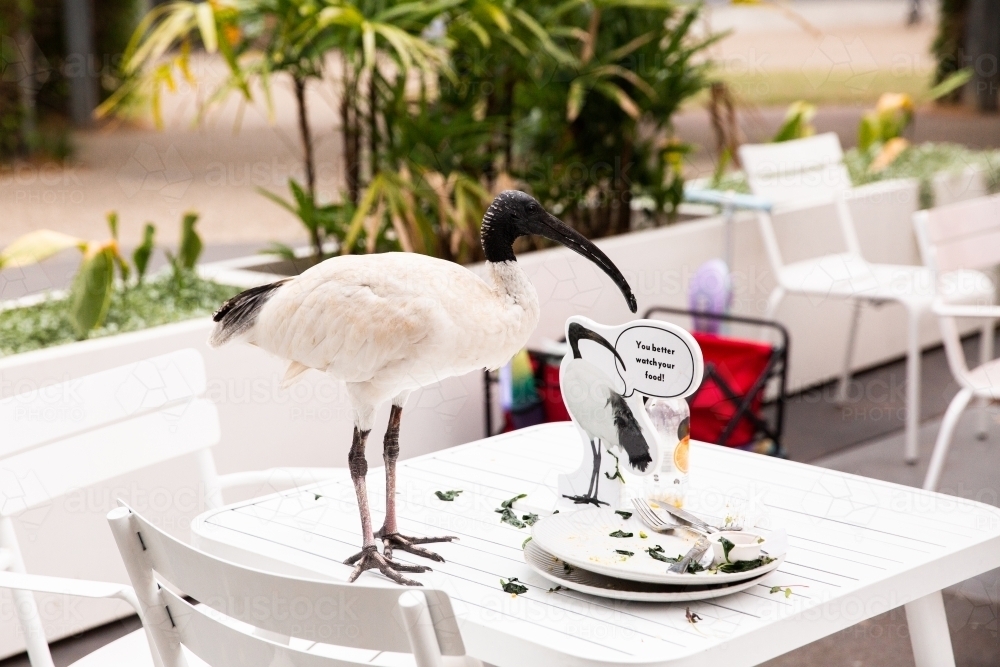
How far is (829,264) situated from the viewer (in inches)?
167

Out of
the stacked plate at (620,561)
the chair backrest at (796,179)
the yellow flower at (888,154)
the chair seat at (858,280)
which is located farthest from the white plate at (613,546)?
the yellow flower at (888,154)

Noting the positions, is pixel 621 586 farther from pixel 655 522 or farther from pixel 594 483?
pixel 594 483

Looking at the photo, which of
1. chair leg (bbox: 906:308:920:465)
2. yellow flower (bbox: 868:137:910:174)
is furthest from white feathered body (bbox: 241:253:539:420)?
yellow flower (bbox: 868:137:910:174)

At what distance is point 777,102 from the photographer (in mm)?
6598

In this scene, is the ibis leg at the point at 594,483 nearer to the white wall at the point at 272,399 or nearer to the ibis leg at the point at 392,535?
the ibis leg at the point at 392,535

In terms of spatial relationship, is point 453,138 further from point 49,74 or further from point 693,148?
point 49,74

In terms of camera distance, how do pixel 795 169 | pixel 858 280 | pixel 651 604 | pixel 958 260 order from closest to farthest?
1. pixel 651 604
2. pixel 958 260
3. pixel 858 280
4. pixel 795 169

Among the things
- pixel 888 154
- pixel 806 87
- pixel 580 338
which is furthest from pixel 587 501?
pixel 806 87

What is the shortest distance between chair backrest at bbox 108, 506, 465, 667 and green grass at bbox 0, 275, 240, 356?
5.94ft

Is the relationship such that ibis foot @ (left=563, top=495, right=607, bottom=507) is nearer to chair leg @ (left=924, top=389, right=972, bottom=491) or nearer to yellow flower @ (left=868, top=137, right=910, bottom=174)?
chair leg @ (left=924, top=389, right=972, bottom=491)

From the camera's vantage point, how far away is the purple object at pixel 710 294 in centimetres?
375

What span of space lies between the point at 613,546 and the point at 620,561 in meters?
0.05

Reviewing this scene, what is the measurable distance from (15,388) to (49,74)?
17.1 feet

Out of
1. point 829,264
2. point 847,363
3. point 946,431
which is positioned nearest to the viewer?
point 946,431
